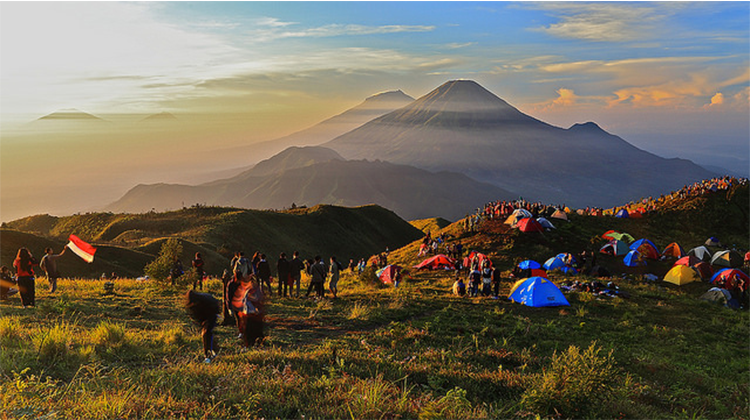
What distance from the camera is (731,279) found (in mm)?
20344

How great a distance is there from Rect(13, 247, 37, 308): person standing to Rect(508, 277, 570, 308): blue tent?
15.1 m

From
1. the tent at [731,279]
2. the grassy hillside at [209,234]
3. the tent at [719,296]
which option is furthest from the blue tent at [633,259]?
the grassy hillside at [209,234]

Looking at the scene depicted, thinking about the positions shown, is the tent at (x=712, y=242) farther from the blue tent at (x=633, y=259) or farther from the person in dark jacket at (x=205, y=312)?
the person in dark jacket at (x=205, y=312)

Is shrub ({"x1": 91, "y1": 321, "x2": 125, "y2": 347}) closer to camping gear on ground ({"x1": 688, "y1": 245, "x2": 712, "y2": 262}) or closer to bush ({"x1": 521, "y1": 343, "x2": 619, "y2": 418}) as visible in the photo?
bush ({"x1": 521, "y1": 343, "x2": 619, "y2": 418})

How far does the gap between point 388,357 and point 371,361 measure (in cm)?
53

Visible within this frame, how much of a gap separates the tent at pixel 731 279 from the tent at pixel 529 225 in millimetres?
9800

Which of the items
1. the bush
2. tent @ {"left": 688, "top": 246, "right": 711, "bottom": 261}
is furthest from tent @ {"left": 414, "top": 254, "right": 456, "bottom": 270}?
the bush

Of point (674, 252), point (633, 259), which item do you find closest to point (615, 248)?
point (633, 259)

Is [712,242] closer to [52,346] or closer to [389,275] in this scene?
[389,275]

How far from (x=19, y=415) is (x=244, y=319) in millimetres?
3880

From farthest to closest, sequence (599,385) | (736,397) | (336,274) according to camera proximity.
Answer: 1. (336,274)
2. (736,397)
3. (599,385)

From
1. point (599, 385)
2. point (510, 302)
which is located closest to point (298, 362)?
point (599, 385)

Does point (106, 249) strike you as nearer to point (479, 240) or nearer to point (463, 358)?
point (479, 240)

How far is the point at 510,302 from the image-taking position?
16.2 meters
